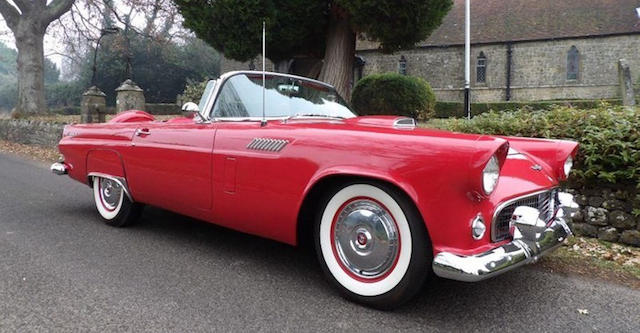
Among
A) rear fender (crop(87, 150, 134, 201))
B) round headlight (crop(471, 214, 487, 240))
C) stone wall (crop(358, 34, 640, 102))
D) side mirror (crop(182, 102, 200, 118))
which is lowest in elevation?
round headlight (crop(471, 214, 487, 240))

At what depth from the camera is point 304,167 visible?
2.79m

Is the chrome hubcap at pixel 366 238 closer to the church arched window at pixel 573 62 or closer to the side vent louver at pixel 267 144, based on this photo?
the side vent louver at pixel 267 144

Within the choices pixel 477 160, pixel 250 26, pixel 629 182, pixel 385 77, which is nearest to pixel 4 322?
pixel 477 160

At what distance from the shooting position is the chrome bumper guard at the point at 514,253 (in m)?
2.23

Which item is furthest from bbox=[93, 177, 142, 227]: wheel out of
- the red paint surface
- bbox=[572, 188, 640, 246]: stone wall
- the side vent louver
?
bbox=[572, 188, 640, 246]: stone wall

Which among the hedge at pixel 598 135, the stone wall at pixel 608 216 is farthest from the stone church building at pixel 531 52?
the stone wall at pixel 608 216

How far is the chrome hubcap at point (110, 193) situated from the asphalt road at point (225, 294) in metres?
0.39

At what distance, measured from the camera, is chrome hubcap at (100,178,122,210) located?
440cm

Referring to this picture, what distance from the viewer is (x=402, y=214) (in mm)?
2484

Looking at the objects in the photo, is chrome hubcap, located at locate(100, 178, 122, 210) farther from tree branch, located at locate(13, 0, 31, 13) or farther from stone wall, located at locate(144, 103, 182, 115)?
stone wall, located at locate(144, 103, 182, 115)

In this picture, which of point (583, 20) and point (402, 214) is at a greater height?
point (583, 20)

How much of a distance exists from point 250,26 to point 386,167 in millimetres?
7324

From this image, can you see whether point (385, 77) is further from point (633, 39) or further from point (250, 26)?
point (633, 39)

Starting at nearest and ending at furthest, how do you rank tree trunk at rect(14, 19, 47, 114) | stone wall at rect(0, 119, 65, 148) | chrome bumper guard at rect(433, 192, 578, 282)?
chrome bumper guard at rect(433, 192, 578, 282), stone wall at rect(0, 119, 65, 148), tree trunk at rect(14, 19, 47, 114)
